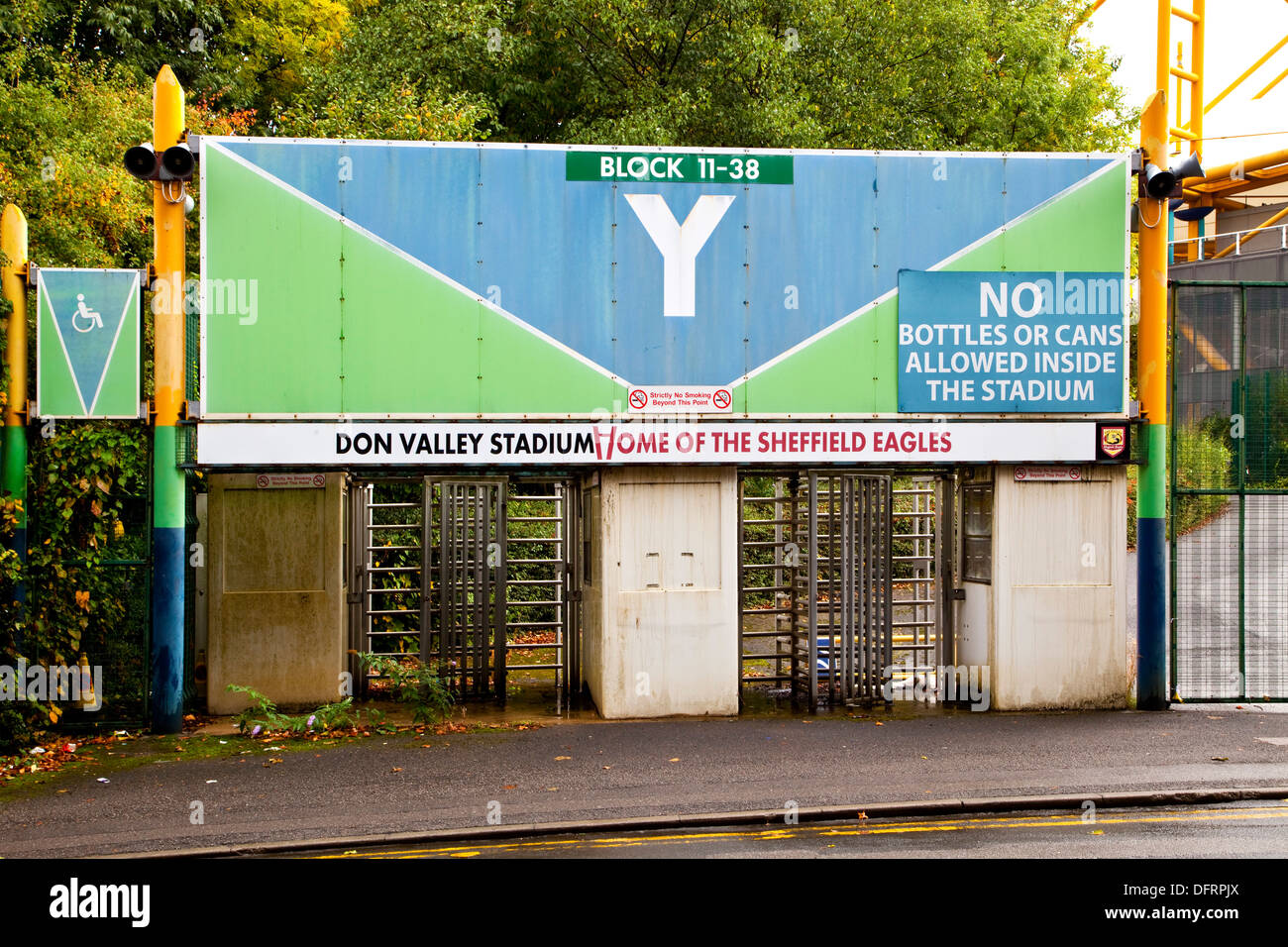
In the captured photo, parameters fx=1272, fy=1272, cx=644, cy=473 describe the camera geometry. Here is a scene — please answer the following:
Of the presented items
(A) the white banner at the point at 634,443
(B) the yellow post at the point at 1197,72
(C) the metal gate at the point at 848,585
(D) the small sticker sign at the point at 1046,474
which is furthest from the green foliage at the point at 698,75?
(D) the small sticker sign at the point at 1046,474

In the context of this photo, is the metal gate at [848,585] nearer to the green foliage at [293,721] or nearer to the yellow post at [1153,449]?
the yellow post at [1153,449]

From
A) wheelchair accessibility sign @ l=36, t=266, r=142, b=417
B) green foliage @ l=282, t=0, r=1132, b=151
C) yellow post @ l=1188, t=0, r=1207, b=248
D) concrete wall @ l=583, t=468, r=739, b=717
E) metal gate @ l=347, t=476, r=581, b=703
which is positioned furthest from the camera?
yellow post @ l=1188, t=0, r=1207, b=248

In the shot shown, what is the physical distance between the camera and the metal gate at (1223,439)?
14.5 metres

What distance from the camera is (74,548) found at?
13.2 meters

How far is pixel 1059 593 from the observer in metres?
14.5

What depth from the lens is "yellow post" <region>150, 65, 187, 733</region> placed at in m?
13.2

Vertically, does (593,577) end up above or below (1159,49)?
below

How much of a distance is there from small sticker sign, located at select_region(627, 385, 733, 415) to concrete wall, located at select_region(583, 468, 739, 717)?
66 cm

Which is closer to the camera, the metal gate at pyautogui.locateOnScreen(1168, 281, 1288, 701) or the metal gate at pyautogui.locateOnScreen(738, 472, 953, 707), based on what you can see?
the metal gate at pyautogui.locateOnScreen(1168, 281, 1288, 701)

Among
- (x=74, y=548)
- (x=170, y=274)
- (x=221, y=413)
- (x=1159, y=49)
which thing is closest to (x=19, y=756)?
(x=74, y=548)

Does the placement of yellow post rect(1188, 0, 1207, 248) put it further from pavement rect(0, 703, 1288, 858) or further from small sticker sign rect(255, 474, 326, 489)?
small sticker sign rect(255, 474, 326, 489)

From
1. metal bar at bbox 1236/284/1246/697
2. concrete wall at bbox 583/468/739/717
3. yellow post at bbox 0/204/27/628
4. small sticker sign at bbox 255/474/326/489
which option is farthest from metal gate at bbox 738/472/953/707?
yellow post at bbox 0/204/27/628
